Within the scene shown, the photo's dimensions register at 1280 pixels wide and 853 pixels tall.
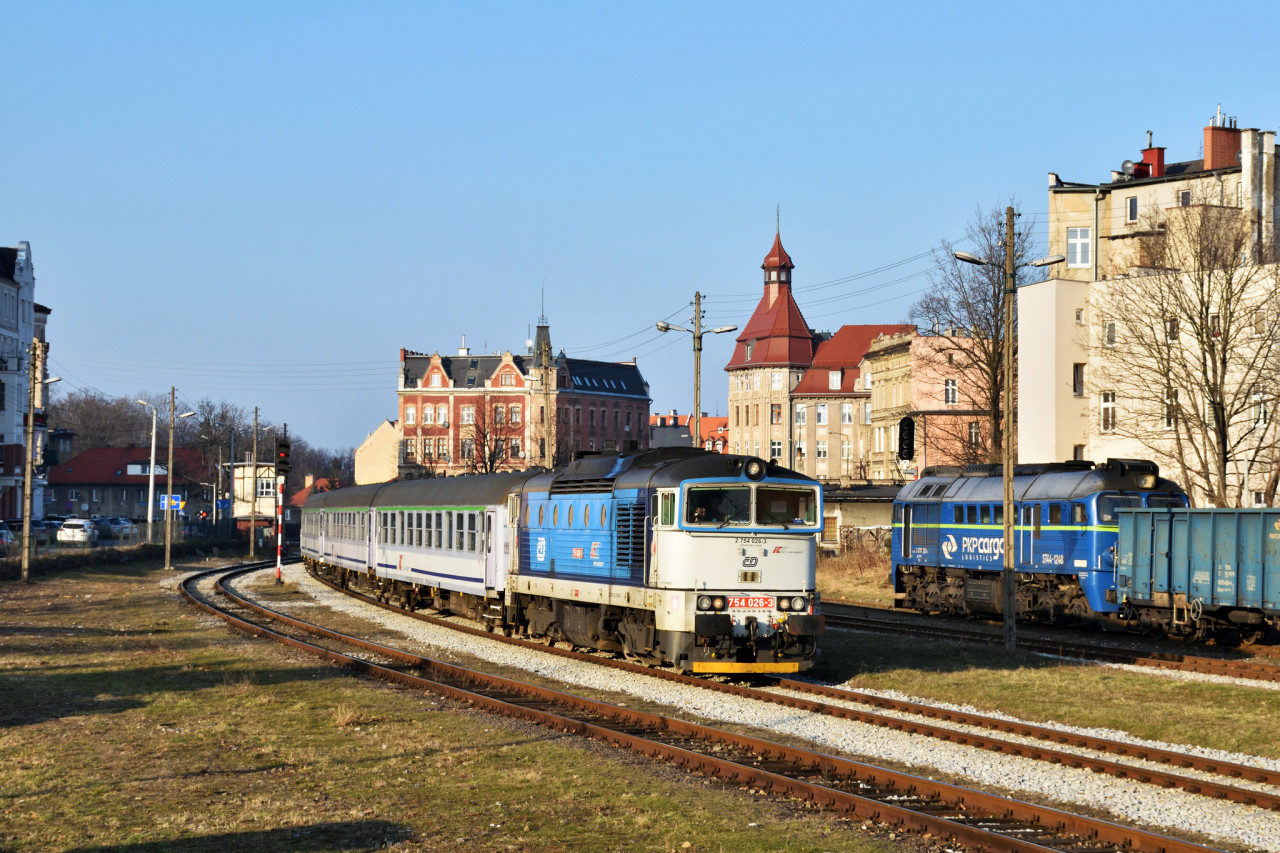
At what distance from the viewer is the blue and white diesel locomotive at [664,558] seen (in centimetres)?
2034

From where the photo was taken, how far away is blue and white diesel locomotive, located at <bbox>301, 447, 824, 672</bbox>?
2034 centimetres

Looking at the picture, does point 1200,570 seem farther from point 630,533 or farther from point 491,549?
point 491,549

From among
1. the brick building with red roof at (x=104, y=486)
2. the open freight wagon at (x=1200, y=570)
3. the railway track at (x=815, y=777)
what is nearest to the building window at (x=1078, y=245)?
the open freight wagon at (x=1200, y=570)

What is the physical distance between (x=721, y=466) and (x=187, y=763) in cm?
944

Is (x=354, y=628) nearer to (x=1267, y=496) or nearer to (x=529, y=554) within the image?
(x=529, y=554)

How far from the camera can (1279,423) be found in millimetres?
48594

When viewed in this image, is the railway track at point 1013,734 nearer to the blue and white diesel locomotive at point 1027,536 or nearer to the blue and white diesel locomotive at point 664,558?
the blue and white diesel locomotive at point 664,558

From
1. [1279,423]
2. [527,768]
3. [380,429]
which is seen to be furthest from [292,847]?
[380,429]

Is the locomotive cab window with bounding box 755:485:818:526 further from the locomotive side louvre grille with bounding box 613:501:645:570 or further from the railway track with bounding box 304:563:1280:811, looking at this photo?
the railway track with bounding box 304:563:1280:811

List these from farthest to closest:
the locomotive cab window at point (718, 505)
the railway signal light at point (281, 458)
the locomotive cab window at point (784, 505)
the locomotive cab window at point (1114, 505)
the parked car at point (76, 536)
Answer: the parked car at point (76, 536), the railway signal light at point (281, 458), the locomotive cab window at point (1114, 505), the locomotive cab window at point (784, 505), the locomotive cab window at point (718, 505)

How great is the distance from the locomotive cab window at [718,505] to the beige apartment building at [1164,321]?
1110 inches

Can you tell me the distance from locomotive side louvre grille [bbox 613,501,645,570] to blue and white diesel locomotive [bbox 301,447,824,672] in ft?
0.11

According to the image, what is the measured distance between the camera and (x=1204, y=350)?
45438 mm

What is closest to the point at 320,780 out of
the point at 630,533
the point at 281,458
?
the point at 630,533
